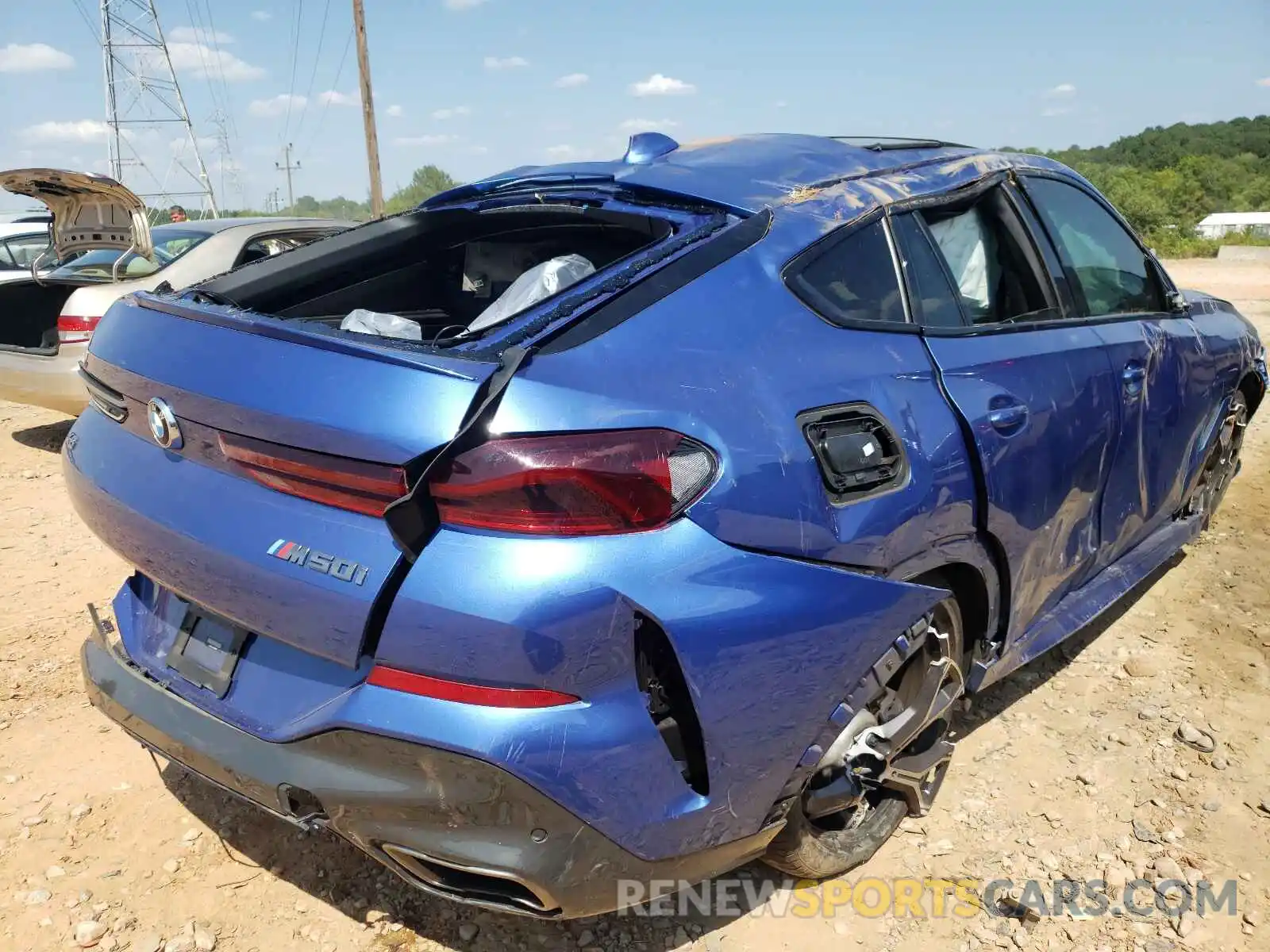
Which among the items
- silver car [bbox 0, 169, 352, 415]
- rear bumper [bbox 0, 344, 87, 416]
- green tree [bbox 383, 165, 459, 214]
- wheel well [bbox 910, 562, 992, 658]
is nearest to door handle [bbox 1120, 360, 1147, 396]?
wheel well [bbox 910, 562, 992, 658]

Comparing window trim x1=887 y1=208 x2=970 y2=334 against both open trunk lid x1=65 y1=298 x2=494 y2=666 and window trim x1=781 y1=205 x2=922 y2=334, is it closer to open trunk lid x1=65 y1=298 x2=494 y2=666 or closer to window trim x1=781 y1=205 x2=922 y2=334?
window trim x1=781 y1=205 x2=922 y2=334

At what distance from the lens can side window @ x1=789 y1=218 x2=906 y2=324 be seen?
2.09 meters

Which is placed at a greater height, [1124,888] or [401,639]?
[401,639]

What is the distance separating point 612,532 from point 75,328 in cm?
548

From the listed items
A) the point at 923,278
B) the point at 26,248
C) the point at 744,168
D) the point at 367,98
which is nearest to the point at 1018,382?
the point at 923,278

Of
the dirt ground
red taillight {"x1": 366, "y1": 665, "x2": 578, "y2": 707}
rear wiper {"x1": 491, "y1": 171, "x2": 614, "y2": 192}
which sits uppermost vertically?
rear wiper {"x1": 491, "y1": 171, "x2": 614, "y2": 192}

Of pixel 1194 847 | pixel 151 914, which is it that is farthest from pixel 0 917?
pixel 1194 847

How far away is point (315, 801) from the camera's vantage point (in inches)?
68.0

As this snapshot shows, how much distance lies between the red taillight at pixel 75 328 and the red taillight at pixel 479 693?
5.16 metres

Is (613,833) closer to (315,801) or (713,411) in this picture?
(315,801)

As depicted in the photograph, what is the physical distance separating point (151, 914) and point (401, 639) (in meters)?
1.29

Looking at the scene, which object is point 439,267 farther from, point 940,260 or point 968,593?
point 968,593

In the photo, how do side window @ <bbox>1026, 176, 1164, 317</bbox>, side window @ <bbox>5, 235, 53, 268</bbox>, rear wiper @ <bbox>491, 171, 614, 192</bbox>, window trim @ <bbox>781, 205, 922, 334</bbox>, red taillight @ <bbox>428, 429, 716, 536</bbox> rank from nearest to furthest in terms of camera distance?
red taillight @ <bbox>428, 429, 716, 536</bbox>, window trim @ <bbox>781, 205, 922, 334</bbox>, rear wiper @ <bbox>491, 171, 614, 192</bbox>, side window @ <bbox>1026, 176, 1164, 317</bbox>, side window @ <bbox>5, 235, 53, 268</bbox>

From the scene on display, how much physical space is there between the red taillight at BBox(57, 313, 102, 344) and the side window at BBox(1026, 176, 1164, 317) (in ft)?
17.5
